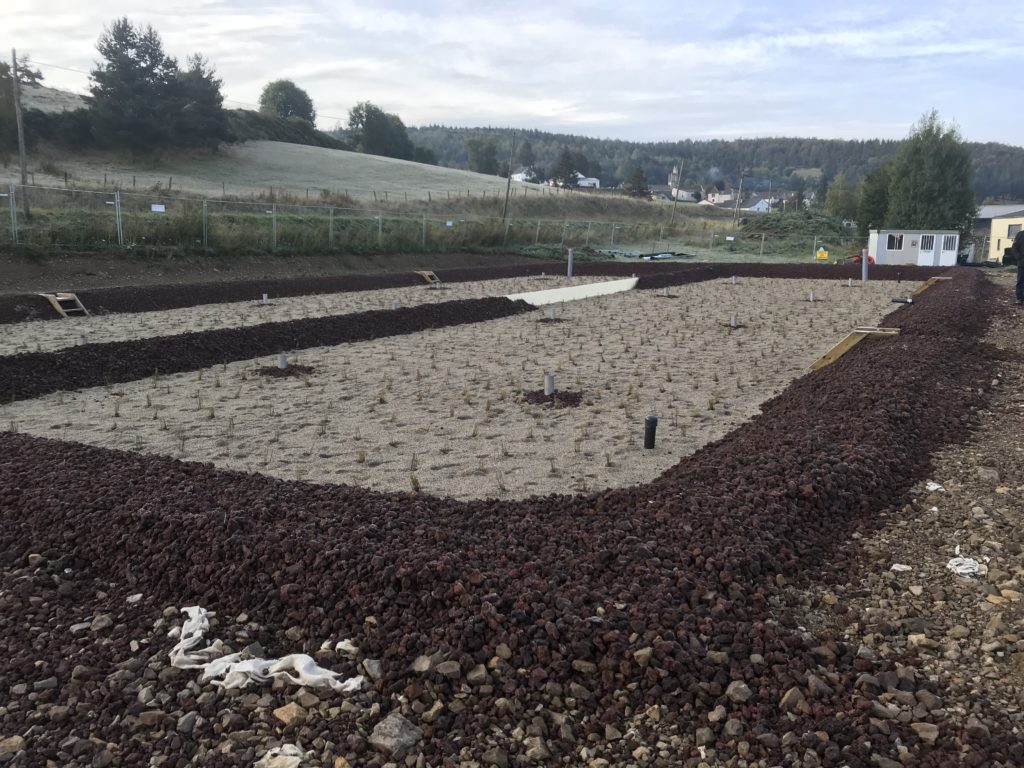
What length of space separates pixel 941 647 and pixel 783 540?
943 mm

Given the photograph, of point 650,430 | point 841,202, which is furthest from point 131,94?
point 841,202

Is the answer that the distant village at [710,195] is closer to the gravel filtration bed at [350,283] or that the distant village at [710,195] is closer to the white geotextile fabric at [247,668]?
the gravel filtration bed at [350,283]

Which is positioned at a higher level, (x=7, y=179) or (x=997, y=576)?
(x=7, y=179)

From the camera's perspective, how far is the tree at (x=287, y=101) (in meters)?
87.3

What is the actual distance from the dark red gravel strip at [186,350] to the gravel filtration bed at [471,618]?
146 inches

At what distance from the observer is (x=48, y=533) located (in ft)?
13.7

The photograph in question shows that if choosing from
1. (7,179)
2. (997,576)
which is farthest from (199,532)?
(7,179)

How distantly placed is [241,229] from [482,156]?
9152 cm

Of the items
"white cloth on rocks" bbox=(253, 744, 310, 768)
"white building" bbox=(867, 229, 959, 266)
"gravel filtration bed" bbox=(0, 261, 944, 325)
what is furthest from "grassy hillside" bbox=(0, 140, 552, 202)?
"white cloth on rocks" bbox=(253, 744, 310, 768)

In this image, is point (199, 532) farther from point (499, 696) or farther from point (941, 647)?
point (941, 647)

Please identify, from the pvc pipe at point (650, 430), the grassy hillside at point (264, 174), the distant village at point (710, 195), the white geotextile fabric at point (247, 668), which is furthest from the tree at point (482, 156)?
the white geotextile fabric at point (247, 668)

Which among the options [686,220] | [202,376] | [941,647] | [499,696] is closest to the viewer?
[499,696]

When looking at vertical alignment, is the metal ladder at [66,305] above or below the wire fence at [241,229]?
below

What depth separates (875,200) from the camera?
50062 mm
